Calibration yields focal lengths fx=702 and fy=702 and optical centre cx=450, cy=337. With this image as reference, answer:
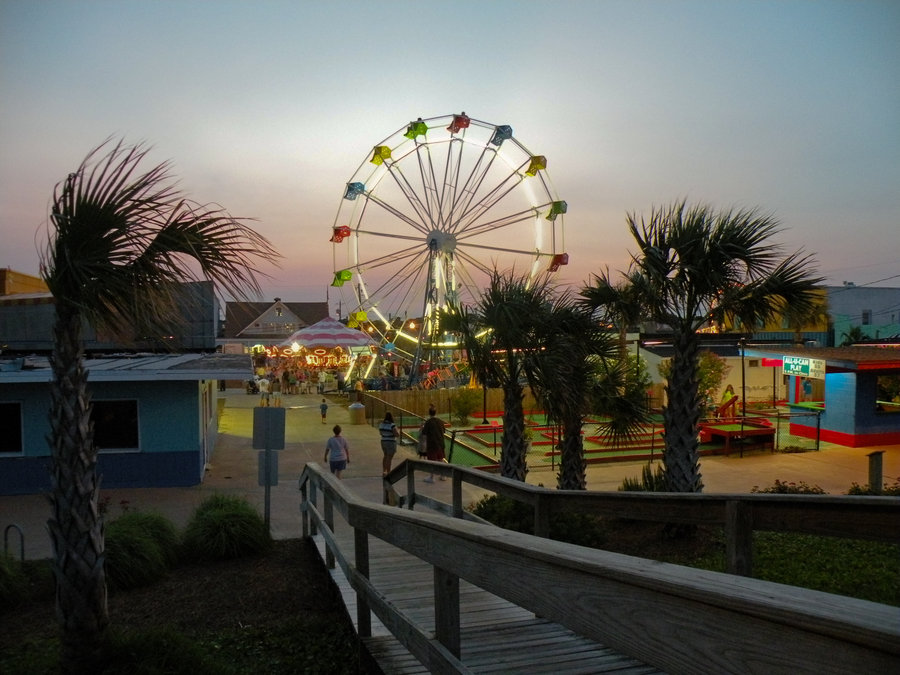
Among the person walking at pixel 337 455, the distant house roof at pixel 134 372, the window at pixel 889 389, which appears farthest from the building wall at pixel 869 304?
the distant house roof at pixel 134 372

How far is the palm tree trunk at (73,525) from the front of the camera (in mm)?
4734

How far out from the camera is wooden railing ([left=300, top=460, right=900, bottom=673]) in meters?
1.19

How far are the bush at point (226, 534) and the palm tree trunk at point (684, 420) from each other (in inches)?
214

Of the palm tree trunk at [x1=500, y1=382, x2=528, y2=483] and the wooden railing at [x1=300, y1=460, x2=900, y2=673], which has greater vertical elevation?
the wooden railing at [x1=300, y1=460, x2=900, y2=673]

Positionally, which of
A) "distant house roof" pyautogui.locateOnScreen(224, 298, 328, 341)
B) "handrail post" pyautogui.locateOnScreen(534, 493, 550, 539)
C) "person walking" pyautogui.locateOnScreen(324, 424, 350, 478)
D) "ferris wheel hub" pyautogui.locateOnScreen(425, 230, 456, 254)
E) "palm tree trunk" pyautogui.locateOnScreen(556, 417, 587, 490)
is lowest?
"person walking" pyautogui.locateOnScreen(324, 424, 350, 478)

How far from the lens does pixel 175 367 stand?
552 inches

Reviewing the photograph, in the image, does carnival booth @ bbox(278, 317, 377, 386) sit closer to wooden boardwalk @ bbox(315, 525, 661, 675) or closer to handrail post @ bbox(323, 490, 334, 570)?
handrail post @ bbox(323, 490, 334, 570)

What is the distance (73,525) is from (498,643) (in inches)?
123

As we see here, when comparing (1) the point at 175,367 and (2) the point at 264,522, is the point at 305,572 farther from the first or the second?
(1) the point at 175,367

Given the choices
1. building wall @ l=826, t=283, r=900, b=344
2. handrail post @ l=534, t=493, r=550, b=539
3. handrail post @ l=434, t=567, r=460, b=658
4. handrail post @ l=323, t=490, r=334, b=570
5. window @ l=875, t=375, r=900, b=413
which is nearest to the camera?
handrail post @ l=434, t=567, r=460, b=658

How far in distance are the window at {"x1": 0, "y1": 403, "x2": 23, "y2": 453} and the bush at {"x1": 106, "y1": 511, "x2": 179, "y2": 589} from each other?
7.19 meters

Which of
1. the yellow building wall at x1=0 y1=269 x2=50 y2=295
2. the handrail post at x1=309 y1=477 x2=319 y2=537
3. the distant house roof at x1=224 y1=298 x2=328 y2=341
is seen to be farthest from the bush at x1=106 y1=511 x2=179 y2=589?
the distant house roof at x1=224 y1=298 x2=328 y2=341

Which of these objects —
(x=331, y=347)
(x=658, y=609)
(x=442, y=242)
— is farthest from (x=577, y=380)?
(x=331, y=347)

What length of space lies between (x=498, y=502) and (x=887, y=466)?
11926 millimetres
